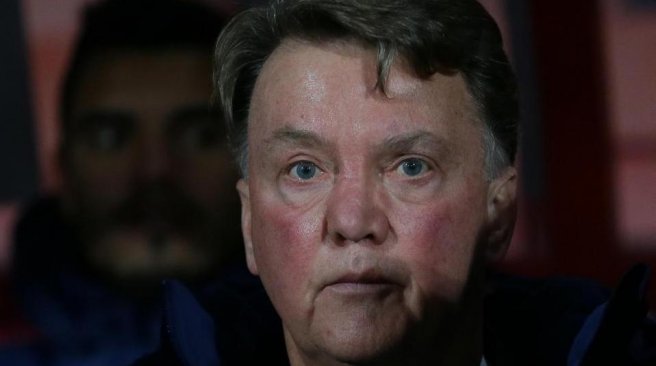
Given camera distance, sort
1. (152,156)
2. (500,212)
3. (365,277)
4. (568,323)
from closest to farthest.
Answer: (365,277), (500,212), (568,323), (152,156)

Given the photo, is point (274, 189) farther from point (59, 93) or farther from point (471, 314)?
point (59, 93)

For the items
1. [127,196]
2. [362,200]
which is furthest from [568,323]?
[127,196]

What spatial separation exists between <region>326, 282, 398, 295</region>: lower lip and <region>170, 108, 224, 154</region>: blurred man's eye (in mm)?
1159

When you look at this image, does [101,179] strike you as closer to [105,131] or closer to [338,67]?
[105,131]

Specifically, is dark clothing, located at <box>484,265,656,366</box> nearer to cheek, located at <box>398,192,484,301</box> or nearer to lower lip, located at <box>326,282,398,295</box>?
cheek, located at <box>398,192,484,301</box>

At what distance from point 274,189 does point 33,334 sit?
1181 millimetres

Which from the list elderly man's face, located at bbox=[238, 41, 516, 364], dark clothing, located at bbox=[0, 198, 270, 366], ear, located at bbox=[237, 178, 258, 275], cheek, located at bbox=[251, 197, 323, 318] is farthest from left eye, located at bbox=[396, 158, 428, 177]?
dark clothing, located at bbox=[0, 198, 270, 366]

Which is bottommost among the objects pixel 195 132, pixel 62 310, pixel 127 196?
pixel 62 310

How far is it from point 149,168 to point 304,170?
1098 mm

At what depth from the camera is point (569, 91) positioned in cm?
277

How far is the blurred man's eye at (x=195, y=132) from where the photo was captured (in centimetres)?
269

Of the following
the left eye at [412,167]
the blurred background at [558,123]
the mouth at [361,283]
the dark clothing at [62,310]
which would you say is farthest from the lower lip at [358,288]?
the blurred background at [558,123]

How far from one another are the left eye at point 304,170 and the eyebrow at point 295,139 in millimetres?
23

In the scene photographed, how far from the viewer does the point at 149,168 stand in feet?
8.80
